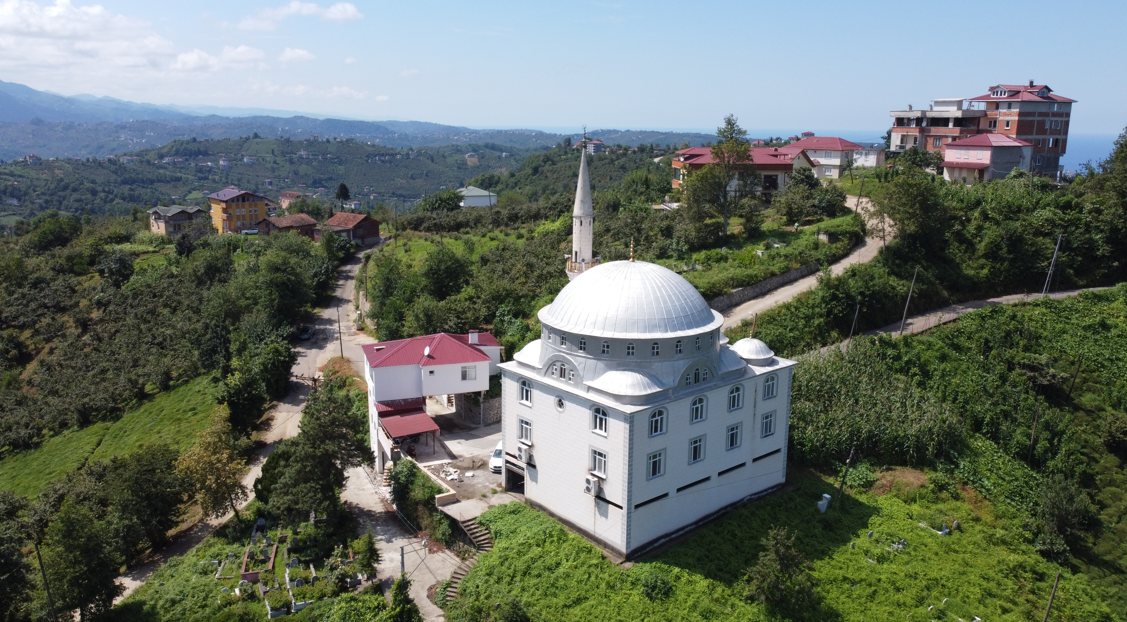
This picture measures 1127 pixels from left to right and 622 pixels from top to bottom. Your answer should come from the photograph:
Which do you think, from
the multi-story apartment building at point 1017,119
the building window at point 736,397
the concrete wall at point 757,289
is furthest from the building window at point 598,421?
the multi-story apartment building at point 1017,119

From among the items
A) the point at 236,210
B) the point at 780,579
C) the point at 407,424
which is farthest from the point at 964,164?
the point at 236,210

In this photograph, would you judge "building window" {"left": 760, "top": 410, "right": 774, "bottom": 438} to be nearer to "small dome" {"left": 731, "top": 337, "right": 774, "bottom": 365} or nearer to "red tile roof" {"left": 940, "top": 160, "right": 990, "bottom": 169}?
"small dome" {"left": 731, "top": 337, "right": 774, "bottom": 365}

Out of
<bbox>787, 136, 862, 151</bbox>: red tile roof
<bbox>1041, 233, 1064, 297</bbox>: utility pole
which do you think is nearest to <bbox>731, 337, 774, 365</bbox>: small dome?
<bbox>1041, 233, 1064, 297</bbox>: utility pole

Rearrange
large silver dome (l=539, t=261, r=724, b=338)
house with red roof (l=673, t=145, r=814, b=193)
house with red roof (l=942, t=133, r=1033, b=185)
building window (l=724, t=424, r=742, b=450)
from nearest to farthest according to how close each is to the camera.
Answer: large silver dome (l=539, t=261, r=724, b=338)
building window (l=724, t=424, r=742, b=450)
house with red roof (l=942, t=133, r=1033, b=185)
house with red roof (l=673, t=145, r=814, b=193)

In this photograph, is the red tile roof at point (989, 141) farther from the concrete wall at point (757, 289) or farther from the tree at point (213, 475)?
the tree at point (213, 475)

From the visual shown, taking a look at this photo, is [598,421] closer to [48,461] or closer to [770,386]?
[770,386]

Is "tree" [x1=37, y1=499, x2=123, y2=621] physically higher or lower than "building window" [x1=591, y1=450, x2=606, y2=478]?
lower
